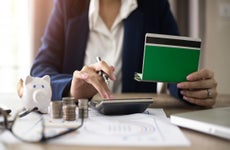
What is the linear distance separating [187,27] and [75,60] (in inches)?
44.6

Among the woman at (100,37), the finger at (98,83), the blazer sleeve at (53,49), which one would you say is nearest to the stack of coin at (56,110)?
the finger at (98,83)

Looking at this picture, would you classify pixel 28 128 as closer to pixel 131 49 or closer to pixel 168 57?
pixel 168 57

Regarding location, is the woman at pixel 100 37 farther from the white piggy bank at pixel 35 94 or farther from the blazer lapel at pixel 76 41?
the white piggy bank at pixel 35 94

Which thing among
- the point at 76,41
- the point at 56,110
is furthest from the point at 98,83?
the point at 76,41

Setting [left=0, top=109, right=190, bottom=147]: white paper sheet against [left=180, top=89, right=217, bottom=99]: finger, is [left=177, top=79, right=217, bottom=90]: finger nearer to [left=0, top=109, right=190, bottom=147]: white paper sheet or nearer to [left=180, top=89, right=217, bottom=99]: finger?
[left=180, top=89, right=217, bottom=99]: finger

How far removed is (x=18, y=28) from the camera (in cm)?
180

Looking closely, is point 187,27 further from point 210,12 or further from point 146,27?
point 146,27

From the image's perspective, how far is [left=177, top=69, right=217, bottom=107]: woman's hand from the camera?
0.74 meters

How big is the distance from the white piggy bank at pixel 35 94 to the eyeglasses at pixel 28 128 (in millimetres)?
36

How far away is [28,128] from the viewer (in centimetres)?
50

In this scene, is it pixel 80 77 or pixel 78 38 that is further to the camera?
pixel 78 38

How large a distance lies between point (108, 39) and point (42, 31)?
30.6 inches

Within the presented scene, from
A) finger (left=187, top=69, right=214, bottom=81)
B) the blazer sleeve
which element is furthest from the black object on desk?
the blazer sleeve

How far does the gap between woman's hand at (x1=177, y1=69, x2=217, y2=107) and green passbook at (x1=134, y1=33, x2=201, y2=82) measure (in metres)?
0.03
